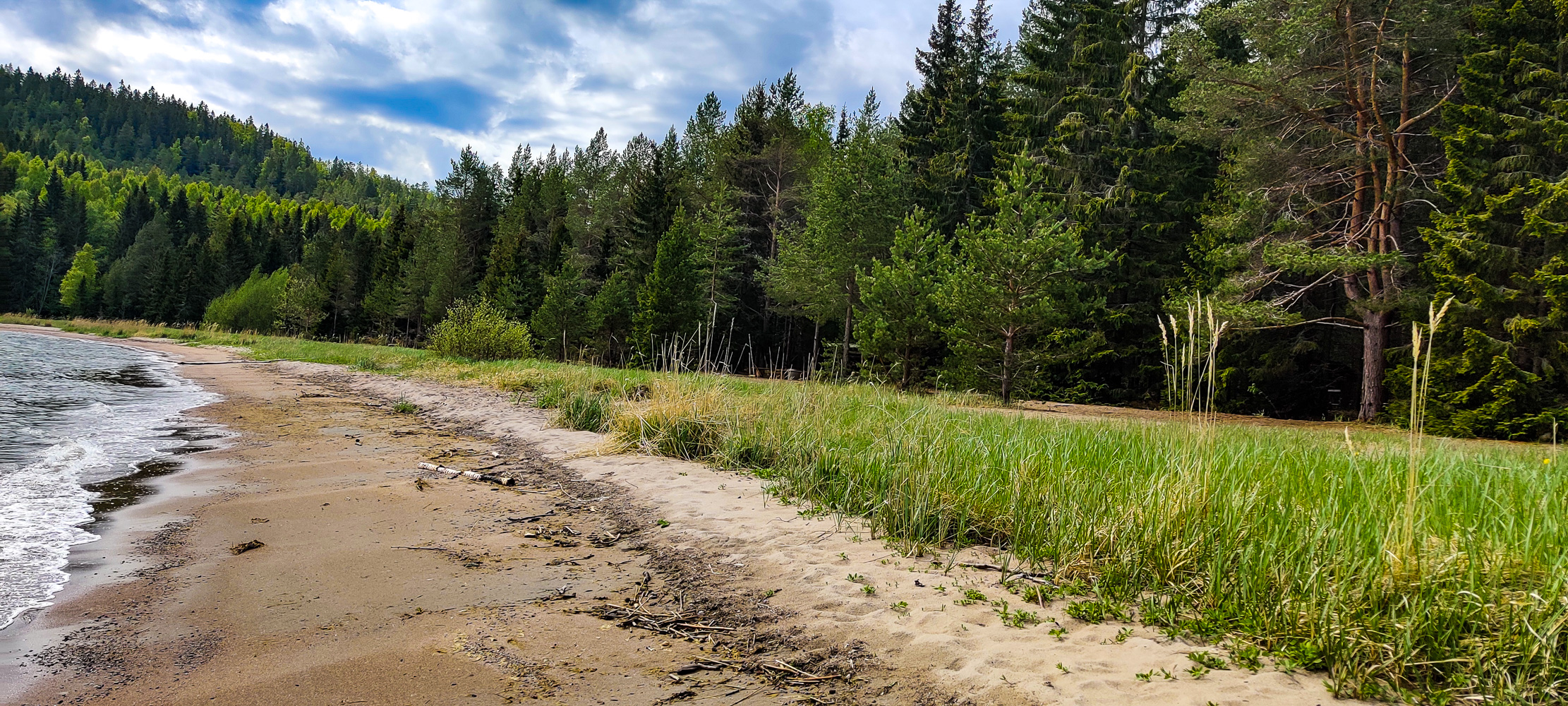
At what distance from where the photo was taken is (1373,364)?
721 inches

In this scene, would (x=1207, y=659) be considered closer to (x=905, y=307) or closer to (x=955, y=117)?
(x=905, y=307)

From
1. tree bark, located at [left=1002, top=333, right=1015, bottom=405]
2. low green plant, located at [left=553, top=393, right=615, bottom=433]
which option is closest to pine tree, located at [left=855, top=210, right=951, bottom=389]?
tree bark, located at [left=1002, top=333, right=1015, bottom=405]

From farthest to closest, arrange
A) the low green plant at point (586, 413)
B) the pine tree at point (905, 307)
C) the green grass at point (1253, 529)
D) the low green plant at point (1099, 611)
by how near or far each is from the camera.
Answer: the pine tree at point (905, 307), the low green plant at point (586, 413), the low green plant at point (1099, 611), the green grass at point (1253, 529)

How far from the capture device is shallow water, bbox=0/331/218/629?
457 centimetres

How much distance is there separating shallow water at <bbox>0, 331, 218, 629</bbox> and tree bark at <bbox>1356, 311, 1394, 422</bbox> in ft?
76.0

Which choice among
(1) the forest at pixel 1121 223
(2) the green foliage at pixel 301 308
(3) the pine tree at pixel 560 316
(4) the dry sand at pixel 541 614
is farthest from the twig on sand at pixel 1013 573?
(2) the green foliage at pixel 301 308

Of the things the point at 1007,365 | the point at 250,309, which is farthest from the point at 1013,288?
the point at 250,309

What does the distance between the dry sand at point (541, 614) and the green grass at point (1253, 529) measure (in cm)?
24

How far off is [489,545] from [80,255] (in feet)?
366

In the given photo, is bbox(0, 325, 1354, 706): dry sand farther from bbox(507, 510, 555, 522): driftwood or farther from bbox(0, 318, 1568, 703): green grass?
bbox(0, 318, 1568, 703): green grass

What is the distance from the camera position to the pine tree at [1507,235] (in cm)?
1488

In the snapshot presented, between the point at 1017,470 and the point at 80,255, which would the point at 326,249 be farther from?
the point at 1017,470

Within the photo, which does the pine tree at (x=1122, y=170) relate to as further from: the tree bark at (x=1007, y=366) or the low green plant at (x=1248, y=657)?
the low green plant at (x=1248, y=657)

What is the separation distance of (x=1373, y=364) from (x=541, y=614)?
21.6 meters
